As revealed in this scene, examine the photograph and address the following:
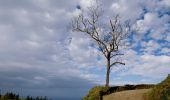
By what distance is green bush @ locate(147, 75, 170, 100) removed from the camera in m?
20.1

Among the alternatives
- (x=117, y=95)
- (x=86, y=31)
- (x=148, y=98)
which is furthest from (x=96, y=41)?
(x=148, y=98)

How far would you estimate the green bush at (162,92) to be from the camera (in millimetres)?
20117

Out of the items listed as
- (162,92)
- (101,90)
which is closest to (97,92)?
(101,90)

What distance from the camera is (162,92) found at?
66.8 ft

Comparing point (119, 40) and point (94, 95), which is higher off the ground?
point (119, 40)

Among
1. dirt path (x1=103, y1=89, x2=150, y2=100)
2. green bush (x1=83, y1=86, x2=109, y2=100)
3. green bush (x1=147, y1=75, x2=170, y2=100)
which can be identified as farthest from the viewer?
green bush (x1=83, y1=86, x2=109, y2=100)

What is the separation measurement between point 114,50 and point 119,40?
67.0 inches

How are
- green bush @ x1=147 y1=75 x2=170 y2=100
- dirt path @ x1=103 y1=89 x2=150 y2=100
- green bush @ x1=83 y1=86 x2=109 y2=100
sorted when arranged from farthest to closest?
green bush @ x1=83 y1=86 x2=109 y2=100 < dirt path @ x1=103 y1=89 x2=150 y2=100 < green bush @ x1=147 y1=75 x2=170 y2=100

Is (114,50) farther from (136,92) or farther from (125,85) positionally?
(136,92)

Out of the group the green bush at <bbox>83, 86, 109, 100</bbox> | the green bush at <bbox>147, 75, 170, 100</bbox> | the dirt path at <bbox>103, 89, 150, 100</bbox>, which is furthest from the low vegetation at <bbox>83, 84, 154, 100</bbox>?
the green bush at <bbox>147, 75, 170, 100</bbox>

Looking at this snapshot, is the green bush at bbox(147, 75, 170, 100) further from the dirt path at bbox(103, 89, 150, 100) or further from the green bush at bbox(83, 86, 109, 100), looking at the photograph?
the green bush at bbox(83, 86, 109, 100)

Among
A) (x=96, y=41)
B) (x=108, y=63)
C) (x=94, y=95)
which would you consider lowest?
(x=94, y=95)

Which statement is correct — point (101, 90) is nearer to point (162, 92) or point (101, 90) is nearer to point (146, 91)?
point (146, 91)

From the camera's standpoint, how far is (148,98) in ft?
72.9
